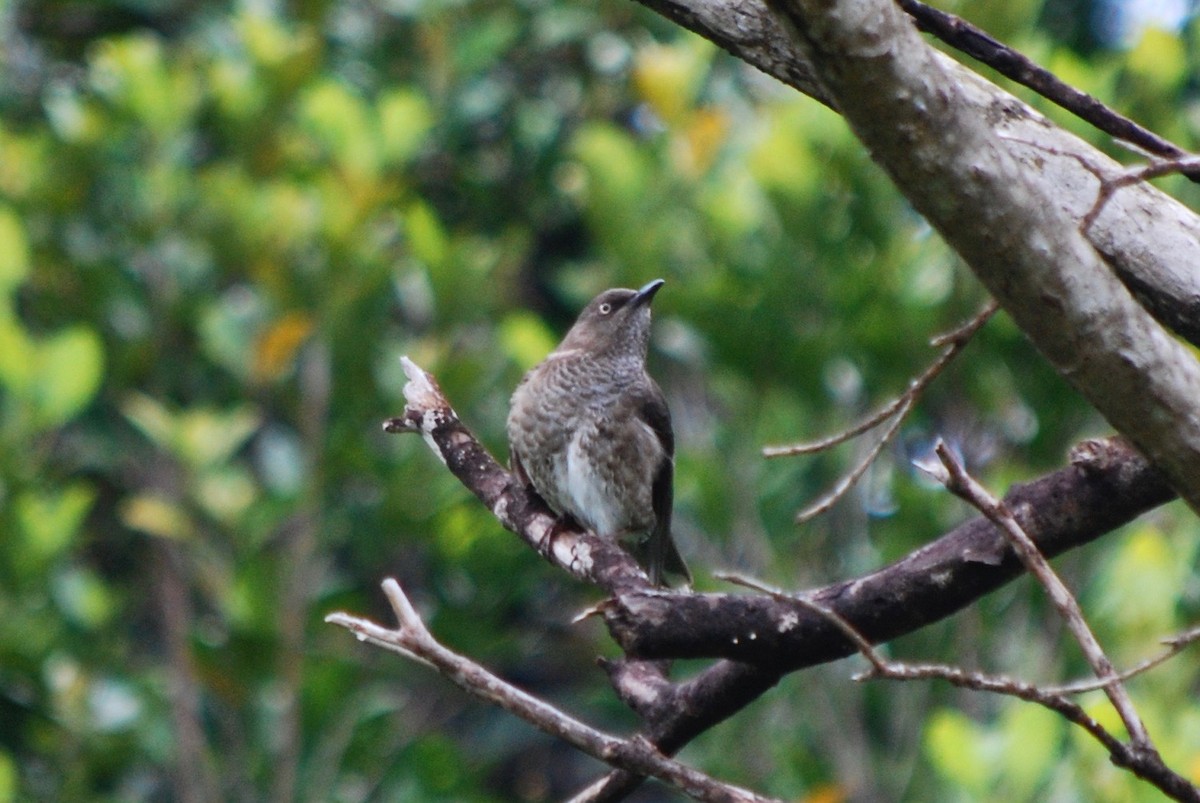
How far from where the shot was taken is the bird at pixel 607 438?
4961 millimetres

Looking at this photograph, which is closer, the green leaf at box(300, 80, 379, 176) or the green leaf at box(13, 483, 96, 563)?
the green leaf at box(13, 483, 96, 563)

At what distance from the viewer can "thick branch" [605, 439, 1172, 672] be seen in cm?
221

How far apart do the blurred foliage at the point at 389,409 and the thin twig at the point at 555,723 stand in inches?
132

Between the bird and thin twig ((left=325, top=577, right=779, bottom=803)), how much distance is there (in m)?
2.47

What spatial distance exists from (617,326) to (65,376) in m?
2.07

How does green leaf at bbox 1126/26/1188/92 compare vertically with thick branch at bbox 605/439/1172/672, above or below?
below

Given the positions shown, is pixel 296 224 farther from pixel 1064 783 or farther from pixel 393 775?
pixel 1064 783

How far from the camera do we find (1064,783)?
5590 millimetres

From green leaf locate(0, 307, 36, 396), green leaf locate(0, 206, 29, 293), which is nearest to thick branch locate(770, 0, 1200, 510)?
green leaf locate(0, 307, 36, 396)

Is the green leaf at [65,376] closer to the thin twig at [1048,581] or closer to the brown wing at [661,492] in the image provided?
the brown wing at [661,492]

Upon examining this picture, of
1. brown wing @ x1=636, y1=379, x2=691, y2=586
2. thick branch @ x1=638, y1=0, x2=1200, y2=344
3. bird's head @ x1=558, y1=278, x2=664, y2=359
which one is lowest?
brown wing @ x1=636, y1=379, x2=691, y2=586

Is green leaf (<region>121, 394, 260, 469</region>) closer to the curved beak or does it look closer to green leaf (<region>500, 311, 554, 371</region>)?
green leaf (<region>500, 311, 554, 371</region>)

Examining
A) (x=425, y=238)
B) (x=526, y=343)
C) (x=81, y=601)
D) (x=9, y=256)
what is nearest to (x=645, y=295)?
(x=526, y=343)

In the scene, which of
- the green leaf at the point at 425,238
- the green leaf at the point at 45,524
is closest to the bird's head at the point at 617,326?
the green leaf at the point at 425,238
